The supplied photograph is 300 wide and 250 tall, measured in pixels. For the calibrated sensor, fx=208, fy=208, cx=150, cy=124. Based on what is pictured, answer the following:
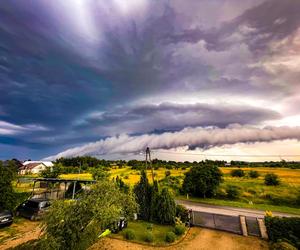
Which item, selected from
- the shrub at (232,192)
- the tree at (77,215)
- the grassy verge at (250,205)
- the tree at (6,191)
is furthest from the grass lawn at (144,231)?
the shrub at (232,192)

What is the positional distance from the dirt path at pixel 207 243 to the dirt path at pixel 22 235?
5674 millimetres

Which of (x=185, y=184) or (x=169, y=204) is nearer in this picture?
(x=169, y=204)

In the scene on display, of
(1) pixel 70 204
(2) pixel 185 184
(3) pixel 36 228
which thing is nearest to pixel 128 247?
(1) pixel 70 204

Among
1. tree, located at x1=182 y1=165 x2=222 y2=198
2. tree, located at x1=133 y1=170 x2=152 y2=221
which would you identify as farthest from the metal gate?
tree, located at x1=182 y1=165 x2=222 y2=198

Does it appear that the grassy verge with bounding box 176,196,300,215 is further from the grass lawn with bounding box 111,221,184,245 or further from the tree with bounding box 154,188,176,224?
the grass lawn with bounding box 111,221,184,245

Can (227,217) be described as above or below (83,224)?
below

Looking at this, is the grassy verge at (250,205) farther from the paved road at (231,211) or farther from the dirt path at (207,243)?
the dirt path at (207,243)

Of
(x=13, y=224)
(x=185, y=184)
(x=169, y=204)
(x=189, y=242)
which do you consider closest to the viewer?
(x=189, y=242)

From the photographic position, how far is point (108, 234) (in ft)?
60.8

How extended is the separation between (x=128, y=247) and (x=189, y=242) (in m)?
5.29

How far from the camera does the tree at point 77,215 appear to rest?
11.6 meters

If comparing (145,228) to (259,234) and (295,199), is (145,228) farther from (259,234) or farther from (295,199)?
(295,199)

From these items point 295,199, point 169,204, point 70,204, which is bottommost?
point 295,199

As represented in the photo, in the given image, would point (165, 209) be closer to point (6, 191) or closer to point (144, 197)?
point (144, 197)
